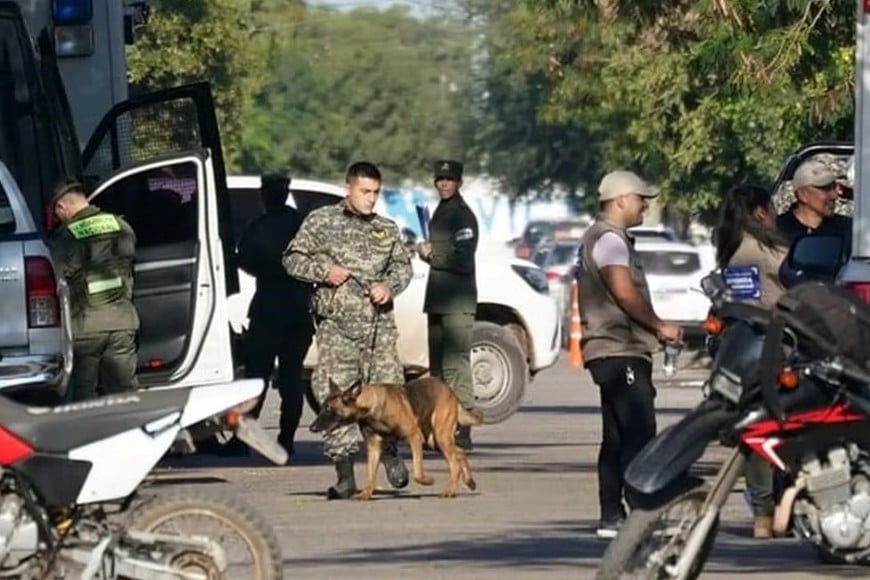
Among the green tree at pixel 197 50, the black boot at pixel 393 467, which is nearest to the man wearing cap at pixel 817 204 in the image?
the black boot at pixel 393 467

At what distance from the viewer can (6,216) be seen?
575 inches

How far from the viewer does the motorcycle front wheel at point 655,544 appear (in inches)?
331

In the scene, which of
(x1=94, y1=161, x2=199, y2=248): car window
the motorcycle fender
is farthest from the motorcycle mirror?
(x1=94, y1=161, x2=199, y2=248): car window

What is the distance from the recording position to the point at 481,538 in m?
13.3

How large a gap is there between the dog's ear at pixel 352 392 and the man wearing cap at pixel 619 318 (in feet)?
7.38

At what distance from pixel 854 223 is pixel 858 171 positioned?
290 millimetres

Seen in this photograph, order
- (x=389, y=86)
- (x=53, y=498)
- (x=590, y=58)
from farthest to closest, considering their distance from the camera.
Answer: (x=389, y=86) → (x=590, y=58) → (x=53, y=498)

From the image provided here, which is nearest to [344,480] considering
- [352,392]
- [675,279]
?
[352,392]

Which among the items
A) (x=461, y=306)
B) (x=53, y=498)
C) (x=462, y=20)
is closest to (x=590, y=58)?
(x=461, y=306)

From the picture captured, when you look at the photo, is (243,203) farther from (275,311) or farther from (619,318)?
(619,318)

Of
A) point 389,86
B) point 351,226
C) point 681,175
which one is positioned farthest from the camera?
point 389,86

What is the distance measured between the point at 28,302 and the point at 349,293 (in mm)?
1870

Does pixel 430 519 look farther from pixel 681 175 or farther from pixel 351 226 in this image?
pixel 681 175

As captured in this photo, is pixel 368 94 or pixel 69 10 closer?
pixel 69 10
